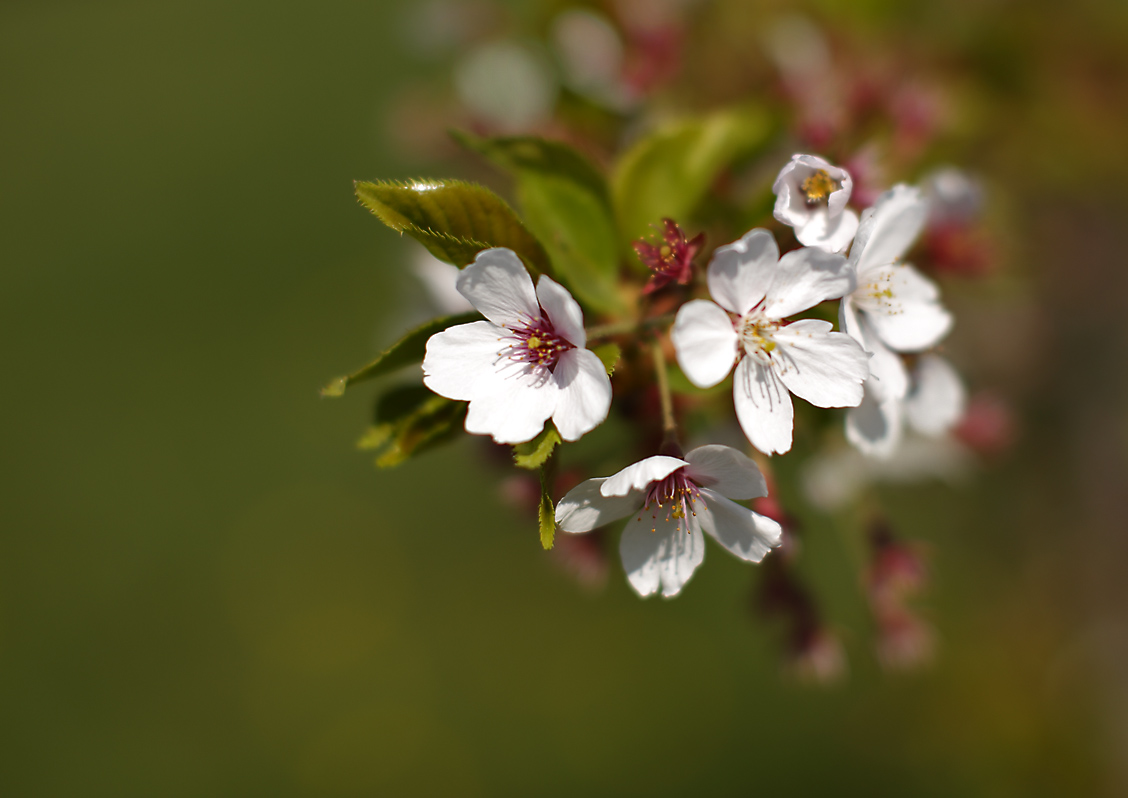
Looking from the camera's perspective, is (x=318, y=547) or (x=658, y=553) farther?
(x=318, y=547)

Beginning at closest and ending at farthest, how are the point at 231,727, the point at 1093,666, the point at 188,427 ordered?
the point at 1093,666, the point at 231,727, the point at 188,427

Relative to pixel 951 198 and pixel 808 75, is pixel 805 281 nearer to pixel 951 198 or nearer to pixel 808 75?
pixel 951 198

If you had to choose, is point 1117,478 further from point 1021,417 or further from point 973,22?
point 973,22

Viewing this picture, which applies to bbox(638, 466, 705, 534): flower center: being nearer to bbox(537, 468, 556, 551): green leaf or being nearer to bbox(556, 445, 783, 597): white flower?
bbox(556, 445, 783, 597): white flower

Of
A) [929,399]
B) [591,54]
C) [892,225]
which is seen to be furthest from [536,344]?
[591,54]

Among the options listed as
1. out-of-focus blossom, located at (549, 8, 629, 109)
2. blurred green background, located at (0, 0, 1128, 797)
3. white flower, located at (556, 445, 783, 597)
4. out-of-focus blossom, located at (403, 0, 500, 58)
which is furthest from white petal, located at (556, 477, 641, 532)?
blurred green background, located at (0, 0, 1128, 797)

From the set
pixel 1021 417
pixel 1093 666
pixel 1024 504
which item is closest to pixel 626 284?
pixel 1021 417

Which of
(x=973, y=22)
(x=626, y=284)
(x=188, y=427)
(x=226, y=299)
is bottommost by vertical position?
(x=626, y=284)

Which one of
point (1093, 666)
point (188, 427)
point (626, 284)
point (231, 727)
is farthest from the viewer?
point (188, 427)
